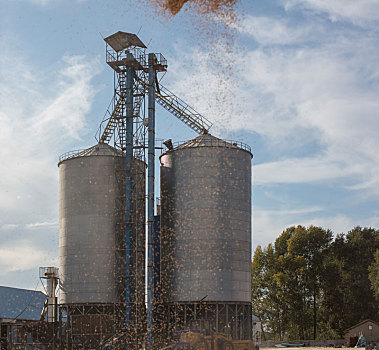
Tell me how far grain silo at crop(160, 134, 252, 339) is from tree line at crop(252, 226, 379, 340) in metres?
23.7

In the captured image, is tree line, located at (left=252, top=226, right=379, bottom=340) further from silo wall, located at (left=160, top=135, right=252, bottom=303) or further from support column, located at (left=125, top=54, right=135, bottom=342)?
support column, located at (left=125, top=54, right=135, bottom=342)

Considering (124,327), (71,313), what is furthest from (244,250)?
(71,313)

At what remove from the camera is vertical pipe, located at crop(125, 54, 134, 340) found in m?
41.6

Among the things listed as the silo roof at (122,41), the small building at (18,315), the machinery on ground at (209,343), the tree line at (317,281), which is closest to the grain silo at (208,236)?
the machinery on ground at (209,343)

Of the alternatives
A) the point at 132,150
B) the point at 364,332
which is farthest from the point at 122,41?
the point at 364,332

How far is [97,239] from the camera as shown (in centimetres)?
4259

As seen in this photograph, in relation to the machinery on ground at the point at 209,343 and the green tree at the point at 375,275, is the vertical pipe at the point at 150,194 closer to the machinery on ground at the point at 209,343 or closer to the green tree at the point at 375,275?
the machinery on ground at the point at 209,343

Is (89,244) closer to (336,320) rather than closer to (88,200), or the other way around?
(88,200)

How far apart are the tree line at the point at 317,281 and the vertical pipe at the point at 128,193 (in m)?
26.6

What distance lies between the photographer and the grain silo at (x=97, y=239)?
4175 centimetres

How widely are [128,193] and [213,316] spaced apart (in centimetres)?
1103

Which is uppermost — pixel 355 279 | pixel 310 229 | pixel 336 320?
pixel 310 229

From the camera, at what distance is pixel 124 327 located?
1601 inches

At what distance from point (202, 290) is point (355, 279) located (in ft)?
104
